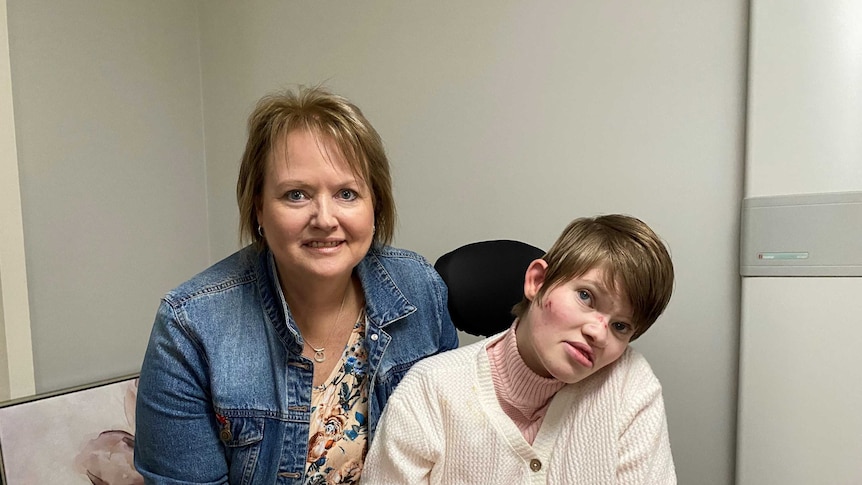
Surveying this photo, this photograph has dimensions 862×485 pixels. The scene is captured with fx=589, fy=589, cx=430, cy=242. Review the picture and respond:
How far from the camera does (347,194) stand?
1.00 m

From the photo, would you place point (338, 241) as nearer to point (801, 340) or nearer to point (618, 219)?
point (618, 219)

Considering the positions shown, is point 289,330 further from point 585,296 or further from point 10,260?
point 10,260

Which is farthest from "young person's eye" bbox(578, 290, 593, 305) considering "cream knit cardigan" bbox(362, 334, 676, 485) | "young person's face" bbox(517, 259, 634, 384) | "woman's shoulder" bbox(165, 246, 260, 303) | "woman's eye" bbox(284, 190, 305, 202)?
"woman's shoulder" bbox(165, 246, 260, 303)

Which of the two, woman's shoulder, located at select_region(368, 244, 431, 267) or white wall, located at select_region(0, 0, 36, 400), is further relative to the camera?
white wall, located at select_region(0, 0, 36, 400)

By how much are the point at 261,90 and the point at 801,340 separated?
155 centimetres

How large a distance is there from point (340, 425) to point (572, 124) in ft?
2.73

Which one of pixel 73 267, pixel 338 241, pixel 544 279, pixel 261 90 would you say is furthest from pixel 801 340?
pixel 73 267

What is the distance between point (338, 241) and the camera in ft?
3.21

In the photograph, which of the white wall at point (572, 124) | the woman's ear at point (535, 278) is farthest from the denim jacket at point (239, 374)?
the white wall at point (572, 124)

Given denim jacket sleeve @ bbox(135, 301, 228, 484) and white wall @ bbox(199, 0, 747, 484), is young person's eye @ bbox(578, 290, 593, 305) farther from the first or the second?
denim jacket sleeve @ bbox(135, 301, 228, 484)

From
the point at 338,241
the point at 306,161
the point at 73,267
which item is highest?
the point at 306,161

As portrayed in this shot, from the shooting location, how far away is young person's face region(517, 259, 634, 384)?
0.85 meters

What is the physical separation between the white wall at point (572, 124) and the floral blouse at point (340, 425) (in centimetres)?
56

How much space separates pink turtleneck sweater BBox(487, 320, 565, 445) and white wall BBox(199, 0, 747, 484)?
18.3 inches
